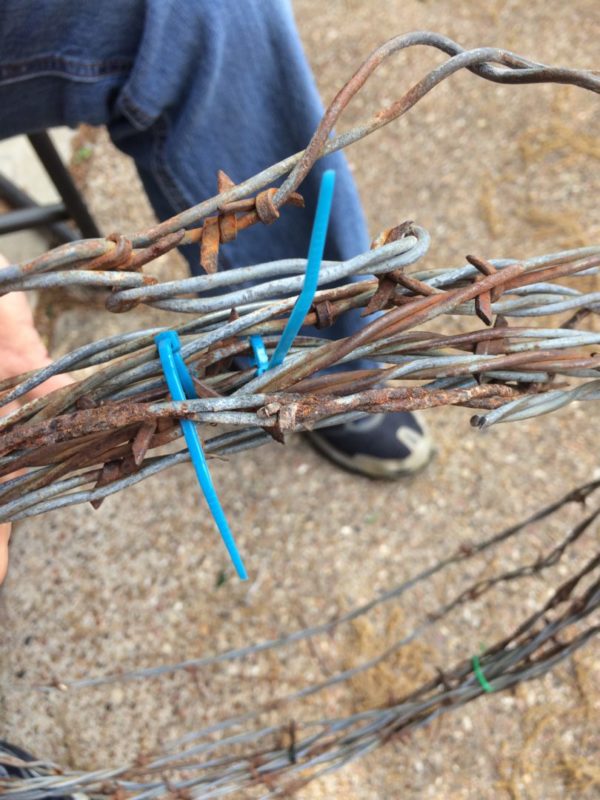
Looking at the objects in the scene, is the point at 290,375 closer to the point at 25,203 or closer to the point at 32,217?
the point at 32,217

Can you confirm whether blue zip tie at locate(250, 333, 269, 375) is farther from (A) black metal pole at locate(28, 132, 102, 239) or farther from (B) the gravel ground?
(A) black metal pole at locate(28, 132, 102, 239)

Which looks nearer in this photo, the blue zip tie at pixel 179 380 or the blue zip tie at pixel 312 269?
the blue zip tie at pixel 312 269

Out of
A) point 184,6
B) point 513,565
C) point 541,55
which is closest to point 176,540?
point 513,565

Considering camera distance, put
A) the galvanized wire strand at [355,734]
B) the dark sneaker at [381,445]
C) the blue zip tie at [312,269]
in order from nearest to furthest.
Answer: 1. the blue zip tie at [312,269]
2. the galvanized wire strand at [355,734]
3. the dark sneaker at [381,445]

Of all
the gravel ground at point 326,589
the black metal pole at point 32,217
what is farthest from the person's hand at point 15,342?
the black metal pole at point 32,217

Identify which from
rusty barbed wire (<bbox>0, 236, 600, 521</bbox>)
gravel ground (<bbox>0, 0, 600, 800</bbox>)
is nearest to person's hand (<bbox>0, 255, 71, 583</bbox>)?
rusty barbed wire (<bbox>0, 236, 600, 521</bbox>)

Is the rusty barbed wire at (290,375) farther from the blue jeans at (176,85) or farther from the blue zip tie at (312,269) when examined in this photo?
the blue jeans at (176,85)
